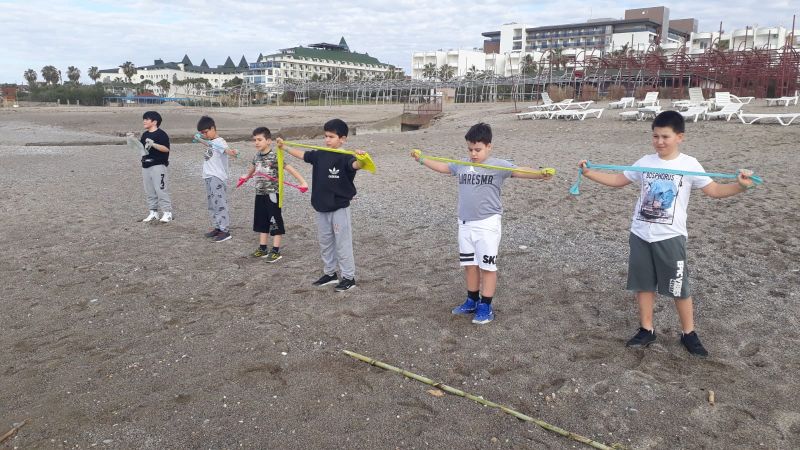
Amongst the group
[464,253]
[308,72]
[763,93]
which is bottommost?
[464,253]

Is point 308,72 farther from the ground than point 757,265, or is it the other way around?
point 308,72

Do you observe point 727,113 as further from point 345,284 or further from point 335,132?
point 345,284

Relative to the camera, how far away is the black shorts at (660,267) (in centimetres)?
426

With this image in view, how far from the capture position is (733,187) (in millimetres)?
4117

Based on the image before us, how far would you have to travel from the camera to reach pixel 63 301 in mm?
5855

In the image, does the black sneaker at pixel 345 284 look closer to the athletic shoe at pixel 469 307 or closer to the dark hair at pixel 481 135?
the athletic shoe at pixel 469 307

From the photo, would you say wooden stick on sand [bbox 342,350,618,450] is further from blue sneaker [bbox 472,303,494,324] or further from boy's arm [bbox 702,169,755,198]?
boy's arm [bbox 702,169,755,198]

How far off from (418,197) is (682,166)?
7.29 metres

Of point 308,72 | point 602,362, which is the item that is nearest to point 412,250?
point 602,362

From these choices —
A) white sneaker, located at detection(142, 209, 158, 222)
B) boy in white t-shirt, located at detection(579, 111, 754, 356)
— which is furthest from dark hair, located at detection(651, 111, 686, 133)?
white sneaker, located at detection(142, 209, 158, 222)

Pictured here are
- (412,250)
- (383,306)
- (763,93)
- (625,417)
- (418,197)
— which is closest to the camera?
(625,417)

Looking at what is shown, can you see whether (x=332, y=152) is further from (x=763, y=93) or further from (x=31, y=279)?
(x=763, y=93)

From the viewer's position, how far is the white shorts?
495 centimetres

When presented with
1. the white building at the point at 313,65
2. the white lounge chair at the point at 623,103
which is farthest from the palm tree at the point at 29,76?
the white lounge chair at the point at 623,103
